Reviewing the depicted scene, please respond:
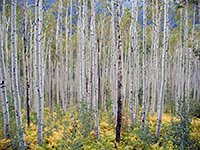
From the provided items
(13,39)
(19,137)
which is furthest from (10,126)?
(13,39)

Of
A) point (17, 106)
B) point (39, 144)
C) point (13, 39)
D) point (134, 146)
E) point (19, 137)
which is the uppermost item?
point (13, 39)

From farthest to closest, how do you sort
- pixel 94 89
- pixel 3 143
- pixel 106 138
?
1. pixel 106 138
2. pixel 94 89
3. pixel 3 143

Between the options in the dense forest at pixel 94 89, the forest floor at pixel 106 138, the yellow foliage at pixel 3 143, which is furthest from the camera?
the dense forest at pixel 94 89

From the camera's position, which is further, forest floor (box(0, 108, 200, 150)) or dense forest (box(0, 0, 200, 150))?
dense forest (box(0, 0, 200, 150))

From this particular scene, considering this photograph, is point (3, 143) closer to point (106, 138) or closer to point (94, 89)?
point (94, 89)

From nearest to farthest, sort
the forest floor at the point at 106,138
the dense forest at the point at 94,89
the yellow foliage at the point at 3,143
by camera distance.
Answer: the forest floor at the point at 106,138
the yellow foliage at the point at 3,143
the dense forest at the point at 94,89

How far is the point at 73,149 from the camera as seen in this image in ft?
15.7

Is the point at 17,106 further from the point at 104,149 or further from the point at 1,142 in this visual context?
the point at 104,149

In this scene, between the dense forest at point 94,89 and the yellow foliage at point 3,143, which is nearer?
the yellow foliage at point 3,143

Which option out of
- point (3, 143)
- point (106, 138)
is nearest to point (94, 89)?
point (106, 138)

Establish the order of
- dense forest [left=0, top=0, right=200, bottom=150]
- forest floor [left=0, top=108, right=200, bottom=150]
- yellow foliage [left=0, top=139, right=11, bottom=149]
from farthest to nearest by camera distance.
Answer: dense forest [left=0, top=0, right=200, bottom=150], yellow foliage [left=0, top=139, right=11, bottom=149], forest floor [left=0, top=108, right=200, bottom=150]

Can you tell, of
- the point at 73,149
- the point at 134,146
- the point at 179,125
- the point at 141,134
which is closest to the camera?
the point at 73,149

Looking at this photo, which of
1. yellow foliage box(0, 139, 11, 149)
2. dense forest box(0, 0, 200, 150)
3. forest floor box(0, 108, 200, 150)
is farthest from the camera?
dense forest box(0, 0, 200, 150)

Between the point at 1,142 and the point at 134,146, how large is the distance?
4.60 metres
